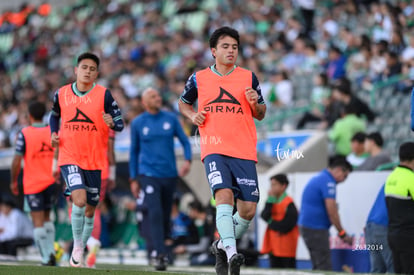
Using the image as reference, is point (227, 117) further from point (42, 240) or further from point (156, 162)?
point (42, 240)

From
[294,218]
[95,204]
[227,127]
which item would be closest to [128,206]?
[294,218]

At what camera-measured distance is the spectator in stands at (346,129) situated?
15.8 meters

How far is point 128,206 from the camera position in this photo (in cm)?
2027

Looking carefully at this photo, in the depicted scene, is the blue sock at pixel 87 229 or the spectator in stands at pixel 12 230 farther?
the spectator in stands at pixel 12 230

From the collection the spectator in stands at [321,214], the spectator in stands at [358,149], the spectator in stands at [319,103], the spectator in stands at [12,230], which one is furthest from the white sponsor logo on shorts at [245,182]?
the spectator in stands at [12,230]

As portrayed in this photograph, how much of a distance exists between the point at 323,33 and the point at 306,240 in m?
9.85

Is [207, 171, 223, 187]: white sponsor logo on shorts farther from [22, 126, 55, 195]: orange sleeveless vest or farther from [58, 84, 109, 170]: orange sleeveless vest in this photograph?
[22, 126, 55, 195]: orange sleeveless vest

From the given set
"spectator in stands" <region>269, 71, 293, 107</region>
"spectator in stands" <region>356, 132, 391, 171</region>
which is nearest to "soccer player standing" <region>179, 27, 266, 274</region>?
"spectator in stands" <region>356, 132, 391, 171</region>

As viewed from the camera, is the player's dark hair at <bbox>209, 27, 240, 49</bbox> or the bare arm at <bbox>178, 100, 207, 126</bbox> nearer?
the bare arm at <bbox>178, 100, 207, 126</bbox>

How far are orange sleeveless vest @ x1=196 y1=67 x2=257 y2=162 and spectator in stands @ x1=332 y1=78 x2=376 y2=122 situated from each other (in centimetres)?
788

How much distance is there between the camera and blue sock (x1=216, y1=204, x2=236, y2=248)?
790cm

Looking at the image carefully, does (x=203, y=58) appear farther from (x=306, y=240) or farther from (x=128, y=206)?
(x=306, y=240)

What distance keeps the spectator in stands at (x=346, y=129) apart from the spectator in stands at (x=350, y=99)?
0.51ft

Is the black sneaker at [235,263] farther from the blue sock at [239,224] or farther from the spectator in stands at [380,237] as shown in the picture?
the spectator in stands at [380,237]
